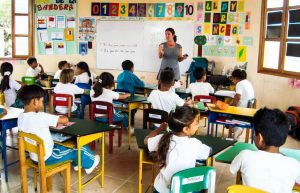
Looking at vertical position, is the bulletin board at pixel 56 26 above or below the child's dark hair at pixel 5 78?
above

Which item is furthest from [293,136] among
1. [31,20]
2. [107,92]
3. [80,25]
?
[31,20]

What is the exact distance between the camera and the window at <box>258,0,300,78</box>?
19.2ft

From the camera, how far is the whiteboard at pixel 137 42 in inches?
294

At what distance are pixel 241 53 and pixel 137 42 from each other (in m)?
2.55

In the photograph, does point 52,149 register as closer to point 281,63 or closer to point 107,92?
point 107,92

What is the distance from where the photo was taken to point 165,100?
12.2ft

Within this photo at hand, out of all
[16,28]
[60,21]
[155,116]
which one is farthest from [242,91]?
[16,28]

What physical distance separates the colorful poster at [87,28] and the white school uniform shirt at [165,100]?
5.01 meters

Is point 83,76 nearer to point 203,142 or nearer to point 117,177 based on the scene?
point 117,177

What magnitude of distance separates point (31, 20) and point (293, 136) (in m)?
6.71

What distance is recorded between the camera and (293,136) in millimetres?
5387

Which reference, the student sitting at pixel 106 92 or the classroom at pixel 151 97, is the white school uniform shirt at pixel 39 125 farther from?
the student sitting at pixel 106 92

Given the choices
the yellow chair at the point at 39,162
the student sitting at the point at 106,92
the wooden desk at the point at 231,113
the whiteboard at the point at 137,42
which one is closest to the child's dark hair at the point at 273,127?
the yellow chair at the point at 39,162

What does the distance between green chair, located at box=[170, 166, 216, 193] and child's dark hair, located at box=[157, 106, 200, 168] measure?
11.7 inches
